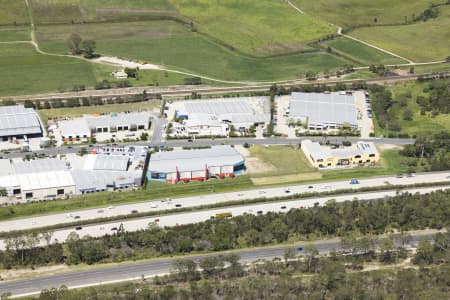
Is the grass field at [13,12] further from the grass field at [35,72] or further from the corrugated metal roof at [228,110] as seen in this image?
the corrugated metal roof at [228,110]

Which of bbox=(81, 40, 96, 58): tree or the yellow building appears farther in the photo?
bbox=(81, 40, 96, 58): tree

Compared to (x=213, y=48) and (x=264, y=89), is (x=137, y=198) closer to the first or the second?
(x=264, y=89)

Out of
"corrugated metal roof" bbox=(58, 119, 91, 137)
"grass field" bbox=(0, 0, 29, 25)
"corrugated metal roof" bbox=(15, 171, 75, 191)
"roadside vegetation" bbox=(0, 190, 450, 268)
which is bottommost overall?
"roadside vegetation" bbox=(0, 190, 450, 268)

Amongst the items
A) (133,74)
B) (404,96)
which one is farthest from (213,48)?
(404,96)

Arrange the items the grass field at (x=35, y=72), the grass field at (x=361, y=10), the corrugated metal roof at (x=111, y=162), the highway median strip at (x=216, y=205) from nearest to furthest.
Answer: the highway median strip at (x=216, y=205) → the corrugated metal roof at (x=111, y=162) → the grass field at (x=35, y=72) → the grass field at (x=361, y=10)

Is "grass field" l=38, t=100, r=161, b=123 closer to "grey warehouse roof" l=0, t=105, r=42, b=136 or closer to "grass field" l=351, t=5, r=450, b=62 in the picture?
"grey warehouse roof" l=0, t=105, r=42, b=136

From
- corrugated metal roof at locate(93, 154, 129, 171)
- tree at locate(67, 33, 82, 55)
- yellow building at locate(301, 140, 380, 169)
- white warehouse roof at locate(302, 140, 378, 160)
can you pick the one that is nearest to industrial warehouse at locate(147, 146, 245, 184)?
corrugated metal roof at locate(93, 154, 129, 171)

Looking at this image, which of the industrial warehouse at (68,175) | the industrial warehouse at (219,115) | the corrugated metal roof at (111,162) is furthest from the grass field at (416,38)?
the corrugated metal roof at (111,162)

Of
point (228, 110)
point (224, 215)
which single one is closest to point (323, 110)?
point (228, 110)
